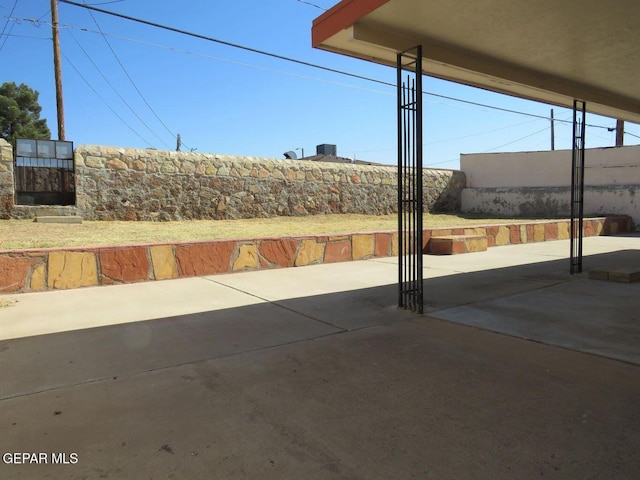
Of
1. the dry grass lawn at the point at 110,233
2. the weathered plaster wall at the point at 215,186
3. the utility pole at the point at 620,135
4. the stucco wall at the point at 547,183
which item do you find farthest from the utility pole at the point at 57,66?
the utility pole at the point at 620,135

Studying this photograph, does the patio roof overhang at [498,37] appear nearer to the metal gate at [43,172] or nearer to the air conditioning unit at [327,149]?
the metal gate at [43,172]

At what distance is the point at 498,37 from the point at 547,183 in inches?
667

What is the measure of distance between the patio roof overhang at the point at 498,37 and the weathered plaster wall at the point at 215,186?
7657 mm

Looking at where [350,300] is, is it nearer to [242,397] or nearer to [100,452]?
[242,397]

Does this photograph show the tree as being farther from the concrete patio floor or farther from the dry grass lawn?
the concrete patio floor

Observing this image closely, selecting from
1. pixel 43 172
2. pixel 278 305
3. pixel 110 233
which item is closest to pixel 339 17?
pixel 278 305

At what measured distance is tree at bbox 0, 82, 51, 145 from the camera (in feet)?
113

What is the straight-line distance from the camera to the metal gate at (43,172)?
10.4m

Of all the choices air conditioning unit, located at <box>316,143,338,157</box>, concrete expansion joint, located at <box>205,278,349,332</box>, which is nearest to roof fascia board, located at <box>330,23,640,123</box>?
concrete expansion joint, located at <box>205,278,349,332</box>

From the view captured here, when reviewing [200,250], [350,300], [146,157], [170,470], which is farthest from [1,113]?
[170,470]

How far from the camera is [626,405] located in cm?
285

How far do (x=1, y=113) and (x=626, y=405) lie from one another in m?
42.1

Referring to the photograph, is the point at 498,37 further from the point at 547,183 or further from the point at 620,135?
the point at 620,135

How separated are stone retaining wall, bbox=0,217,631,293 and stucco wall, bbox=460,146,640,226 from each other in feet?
40.9
